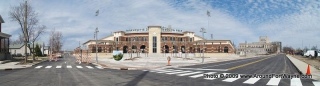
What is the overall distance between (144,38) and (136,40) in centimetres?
284

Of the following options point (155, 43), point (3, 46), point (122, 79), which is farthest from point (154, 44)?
point (122, 79)

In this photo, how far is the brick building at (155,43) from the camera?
95312 mm

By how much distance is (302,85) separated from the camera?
14125 millimetres

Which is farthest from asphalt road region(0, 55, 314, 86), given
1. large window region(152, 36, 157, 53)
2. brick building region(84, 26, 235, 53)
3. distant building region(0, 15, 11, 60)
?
large window region(152, 36, 157, 53)

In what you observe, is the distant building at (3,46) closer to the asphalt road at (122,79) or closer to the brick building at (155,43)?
the asphalt road at (122,79)

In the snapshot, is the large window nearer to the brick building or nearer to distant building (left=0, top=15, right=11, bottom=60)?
the brick building

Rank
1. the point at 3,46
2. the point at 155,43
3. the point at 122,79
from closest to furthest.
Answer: the point at 122,79
the point at 3,46
the point at 155,43

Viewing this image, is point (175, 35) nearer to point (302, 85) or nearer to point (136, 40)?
point (136, 40)

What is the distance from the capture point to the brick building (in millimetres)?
95312

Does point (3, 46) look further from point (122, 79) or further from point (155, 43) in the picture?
point (155, 43)

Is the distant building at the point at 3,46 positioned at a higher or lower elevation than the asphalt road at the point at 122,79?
higher

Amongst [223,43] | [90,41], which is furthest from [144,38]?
[223,43]

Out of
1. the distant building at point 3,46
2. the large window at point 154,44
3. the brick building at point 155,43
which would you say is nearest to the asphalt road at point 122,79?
the distant building at point 3,46

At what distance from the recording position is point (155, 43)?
320 feet
